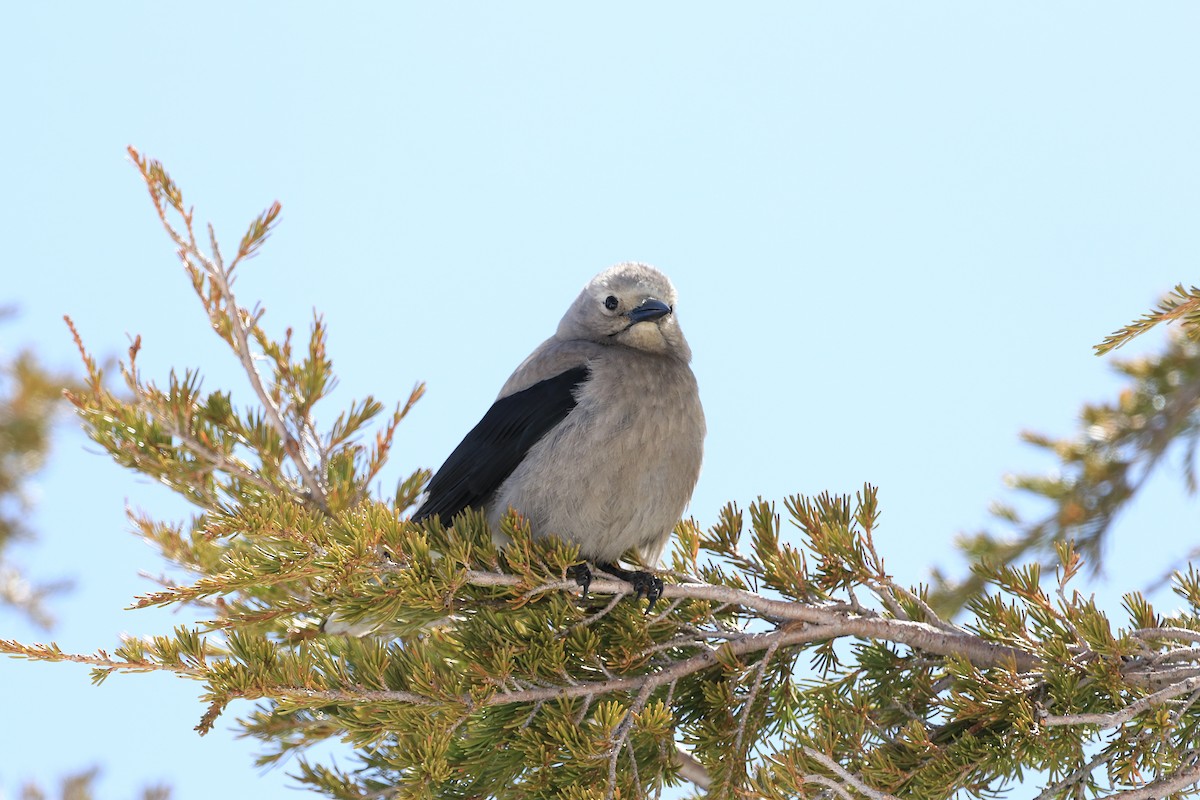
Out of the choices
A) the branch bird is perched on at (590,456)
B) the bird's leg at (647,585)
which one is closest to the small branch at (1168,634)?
the bird's leg at (647,585)

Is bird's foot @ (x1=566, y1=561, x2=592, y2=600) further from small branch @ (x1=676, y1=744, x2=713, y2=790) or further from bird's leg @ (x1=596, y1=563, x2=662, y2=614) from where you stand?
small branch @ (x1=676, y1=744, x2=713, y2=790)

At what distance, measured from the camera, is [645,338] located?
156 inches

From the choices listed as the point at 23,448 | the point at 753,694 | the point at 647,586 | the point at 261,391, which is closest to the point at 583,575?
the point at 647,586

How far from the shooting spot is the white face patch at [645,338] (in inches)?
156

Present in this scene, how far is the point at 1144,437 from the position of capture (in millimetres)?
4977

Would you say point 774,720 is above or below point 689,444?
below

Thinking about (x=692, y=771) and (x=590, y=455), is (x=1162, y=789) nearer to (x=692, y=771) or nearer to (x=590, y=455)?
(x=692, y=771)

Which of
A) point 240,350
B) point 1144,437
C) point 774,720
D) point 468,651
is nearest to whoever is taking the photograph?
point 468,651

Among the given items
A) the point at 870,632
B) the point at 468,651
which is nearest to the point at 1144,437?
the point at 870,632

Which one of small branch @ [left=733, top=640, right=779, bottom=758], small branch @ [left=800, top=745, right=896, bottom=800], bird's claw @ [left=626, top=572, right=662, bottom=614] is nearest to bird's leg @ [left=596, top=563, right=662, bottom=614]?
bird's claw @ [left=626, top=572, right=662, bottom=614]

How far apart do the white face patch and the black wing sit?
44 cm

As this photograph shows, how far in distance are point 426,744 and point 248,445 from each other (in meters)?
1.40

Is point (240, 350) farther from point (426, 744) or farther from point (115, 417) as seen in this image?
point (426, 744)

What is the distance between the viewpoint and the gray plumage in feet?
11.0
